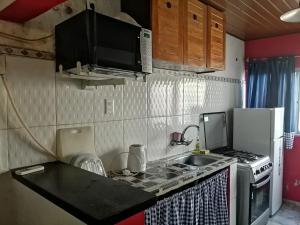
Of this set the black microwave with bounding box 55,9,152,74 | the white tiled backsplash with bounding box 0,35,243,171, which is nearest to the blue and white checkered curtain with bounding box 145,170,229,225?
the white tiled backsplash with bounding box 0,35,243,171

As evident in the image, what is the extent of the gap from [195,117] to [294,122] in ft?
5.02

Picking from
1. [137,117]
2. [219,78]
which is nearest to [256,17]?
[219,78]

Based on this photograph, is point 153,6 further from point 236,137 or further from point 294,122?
point 294,122

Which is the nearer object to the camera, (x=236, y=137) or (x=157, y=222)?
(x=157, y=222)

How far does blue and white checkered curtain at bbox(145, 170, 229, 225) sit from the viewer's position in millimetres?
1542

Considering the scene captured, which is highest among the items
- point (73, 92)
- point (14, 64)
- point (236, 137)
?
point (14, 64)

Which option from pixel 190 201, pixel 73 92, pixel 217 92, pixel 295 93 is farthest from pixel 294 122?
pixel 73 92

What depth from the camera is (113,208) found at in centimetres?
89

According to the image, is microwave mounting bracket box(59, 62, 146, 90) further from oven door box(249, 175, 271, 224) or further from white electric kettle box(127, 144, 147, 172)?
oven door box(249, 175, 271, 224)

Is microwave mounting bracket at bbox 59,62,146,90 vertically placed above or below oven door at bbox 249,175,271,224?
above

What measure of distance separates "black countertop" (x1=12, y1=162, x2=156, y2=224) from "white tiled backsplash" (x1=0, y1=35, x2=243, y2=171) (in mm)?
232

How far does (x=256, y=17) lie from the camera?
8.63 feet

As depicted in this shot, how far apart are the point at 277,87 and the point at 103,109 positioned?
102 inches

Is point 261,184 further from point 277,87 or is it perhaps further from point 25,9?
point 25,9
